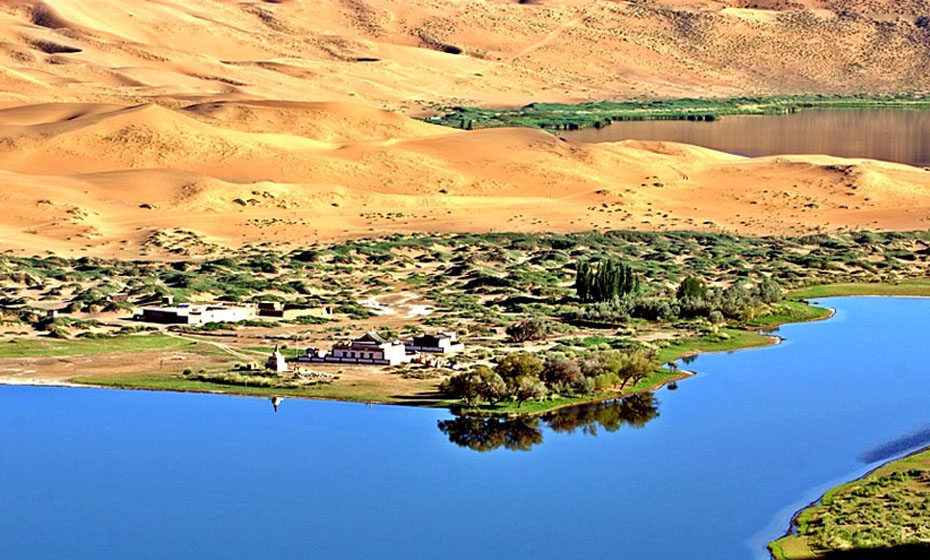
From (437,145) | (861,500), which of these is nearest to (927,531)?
(861,500)

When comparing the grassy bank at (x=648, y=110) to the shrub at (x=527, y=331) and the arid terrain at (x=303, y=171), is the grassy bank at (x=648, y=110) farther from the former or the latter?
the shrub at (x=527, y=331)

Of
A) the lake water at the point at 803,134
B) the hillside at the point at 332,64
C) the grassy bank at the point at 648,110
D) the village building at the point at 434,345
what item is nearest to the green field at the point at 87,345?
the village building at the point at 434,345

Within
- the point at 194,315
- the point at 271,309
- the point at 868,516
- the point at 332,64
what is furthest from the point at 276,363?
the point at 332,64

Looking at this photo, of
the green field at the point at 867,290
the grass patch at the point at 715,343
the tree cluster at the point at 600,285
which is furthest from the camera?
the green field at the point at 867,290

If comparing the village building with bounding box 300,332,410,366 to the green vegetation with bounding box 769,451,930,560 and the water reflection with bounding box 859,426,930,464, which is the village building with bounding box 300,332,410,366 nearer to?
the water reflection with bounding box 859,426,930,464

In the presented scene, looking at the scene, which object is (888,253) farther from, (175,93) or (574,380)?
(175,93)
